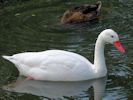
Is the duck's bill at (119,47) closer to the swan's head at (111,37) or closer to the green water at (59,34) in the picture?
the swan's head at (111,37)

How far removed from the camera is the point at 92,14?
43.5 ft

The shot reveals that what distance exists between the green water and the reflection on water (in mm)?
145

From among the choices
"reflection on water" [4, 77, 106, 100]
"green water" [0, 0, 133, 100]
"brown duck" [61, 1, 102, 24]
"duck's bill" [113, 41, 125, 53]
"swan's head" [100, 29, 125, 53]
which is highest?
"swan's head" [100, 29, 125, 53]

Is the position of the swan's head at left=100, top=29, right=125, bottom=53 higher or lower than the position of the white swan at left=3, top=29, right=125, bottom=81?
higher

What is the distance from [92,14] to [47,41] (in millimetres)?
1956

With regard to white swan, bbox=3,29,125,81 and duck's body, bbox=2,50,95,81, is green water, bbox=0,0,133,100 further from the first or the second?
duck's body, bbox=2,50,95,81

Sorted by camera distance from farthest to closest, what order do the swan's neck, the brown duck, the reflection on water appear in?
the brown duck → the swan's neck → the reflection on water

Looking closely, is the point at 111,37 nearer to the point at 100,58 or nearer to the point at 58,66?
the point at 100,58

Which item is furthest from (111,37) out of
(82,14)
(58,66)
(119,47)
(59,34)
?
(82,14)

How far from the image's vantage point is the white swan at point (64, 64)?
377 inches

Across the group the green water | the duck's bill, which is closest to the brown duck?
the green water

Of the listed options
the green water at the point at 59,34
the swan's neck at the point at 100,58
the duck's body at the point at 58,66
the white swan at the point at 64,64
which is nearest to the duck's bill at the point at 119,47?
the white swan at the point at 64,64

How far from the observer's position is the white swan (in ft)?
31.4

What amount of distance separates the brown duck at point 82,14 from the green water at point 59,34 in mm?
244
